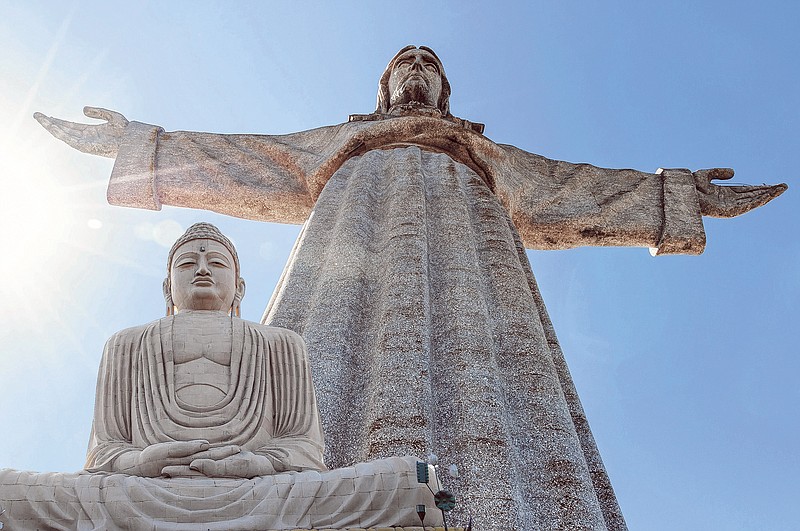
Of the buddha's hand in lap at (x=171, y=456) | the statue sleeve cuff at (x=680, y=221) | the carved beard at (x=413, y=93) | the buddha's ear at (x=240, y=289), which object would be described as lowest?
the buddha's hand in lap at (x=171, y=456)

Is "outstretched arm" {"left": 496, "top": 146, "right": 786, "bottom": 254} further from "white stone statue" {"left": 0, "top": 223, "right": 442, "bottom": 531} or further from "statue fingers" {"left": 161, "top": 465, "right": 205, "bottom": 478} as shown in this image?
"statue fingers" {"left": 161, "top": 465, "right": 205, "bottom": 478}

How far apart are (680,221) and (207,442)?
769 cm

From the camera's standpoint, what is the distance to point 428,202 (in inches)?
374

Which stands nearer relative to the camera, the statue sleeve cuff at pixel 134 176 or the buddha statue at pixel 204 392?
the buddha statue at pixel 204 392

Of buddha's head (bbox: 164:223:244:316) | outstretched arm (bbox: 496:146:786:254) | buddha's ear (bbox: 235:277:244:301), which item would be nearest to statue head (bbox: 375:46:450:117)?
outstretched arm (bbox: 496:146:786:254)

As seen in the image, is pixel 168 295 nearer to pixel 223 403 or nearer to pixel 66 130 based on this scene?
pixel 223 403

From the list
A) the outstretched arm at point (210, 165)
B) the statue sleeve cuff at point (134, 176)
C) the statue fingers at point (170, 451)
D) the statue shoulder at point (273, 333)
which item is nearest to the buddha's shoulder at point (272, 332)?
the statue shoulder at point (273, 333)

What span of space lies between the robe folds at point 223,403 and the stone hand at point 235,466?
143mm

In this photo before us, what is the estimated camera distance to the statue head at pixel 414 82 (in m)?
12.3

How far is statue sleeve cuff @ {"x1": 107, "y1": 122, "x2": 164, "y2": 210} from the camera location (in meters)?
11.0

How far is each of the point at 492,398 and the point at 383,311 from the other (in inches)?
49.9

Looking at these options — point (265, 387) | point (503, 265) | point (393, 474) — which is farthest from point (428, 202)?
point (393, 474)

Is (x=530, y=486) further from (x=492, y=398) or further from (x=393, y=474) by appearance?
(x=393, y=474)

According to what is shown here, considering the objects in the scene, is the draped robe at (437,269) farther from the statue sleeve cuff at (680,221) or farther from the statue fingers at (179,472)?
the statue fingers at (179,472)
